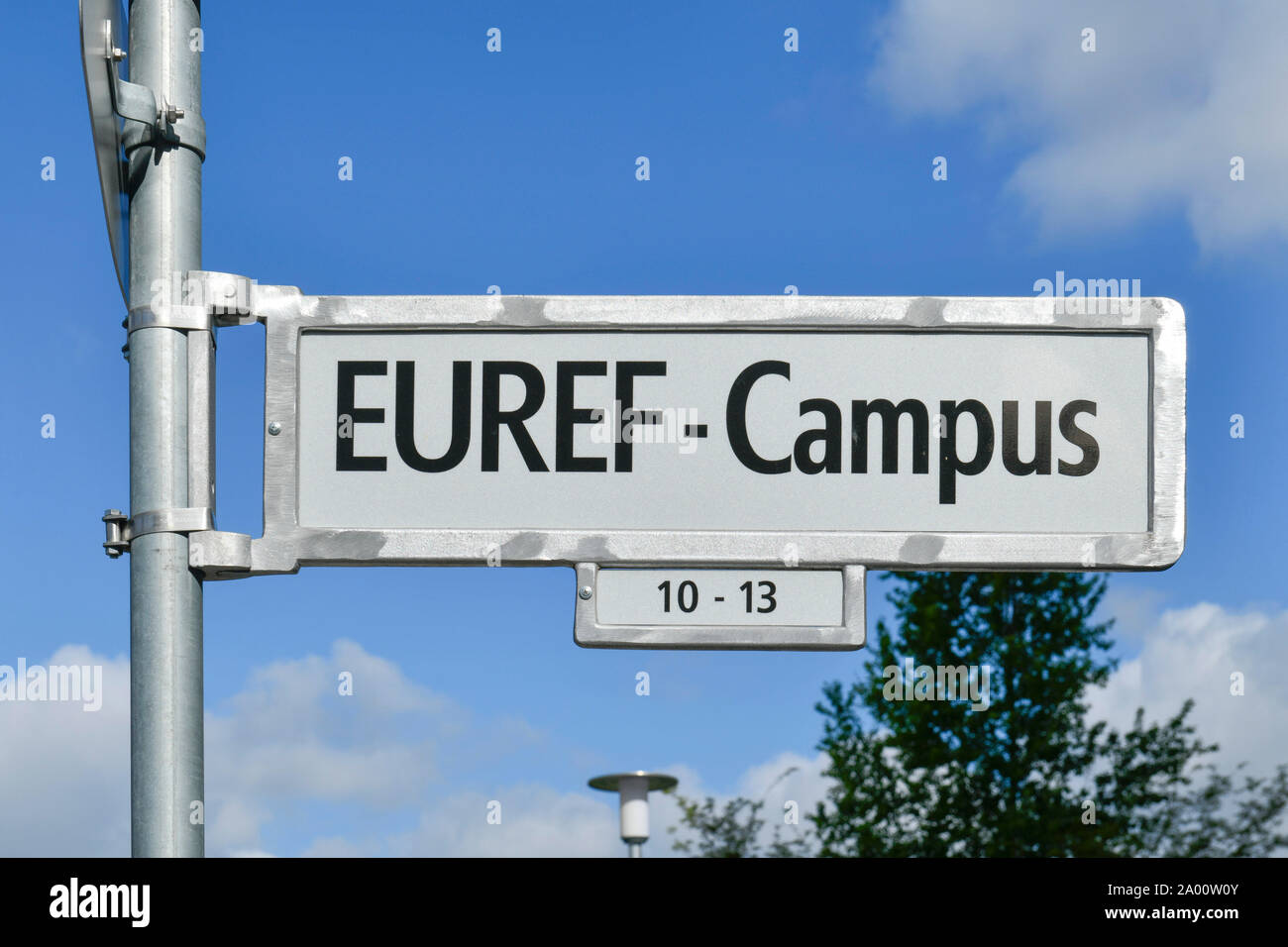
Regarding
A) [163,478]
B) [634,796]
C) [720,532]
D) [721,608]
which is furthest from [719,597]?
[634,796]

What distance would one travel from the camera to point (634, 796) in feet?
38.1

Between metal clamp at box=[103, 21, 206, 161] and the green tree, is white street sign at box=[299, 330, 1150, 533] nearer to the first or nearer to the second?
metal clamp at box=[103, 21, 206, 161]

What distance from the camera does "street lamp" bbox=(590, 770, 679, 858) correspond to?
11.6 metres

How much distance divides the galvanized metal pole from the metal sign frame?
19cm

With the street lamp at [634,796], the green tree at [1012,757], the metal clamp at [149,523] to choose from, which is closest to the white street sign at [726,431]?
the metal clamp at [149,523]

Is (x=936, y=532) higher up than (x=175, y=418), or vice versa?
(x=175, y=418)

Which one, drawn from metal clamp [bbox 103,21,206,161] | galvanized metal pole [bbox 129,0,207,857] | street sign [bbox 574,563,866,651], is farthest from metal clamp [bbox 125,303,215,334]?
street sign [bbox 574,563,866,651]

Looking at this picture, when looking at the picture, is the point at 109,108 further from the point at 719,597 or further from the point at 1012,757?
the point at 1012,757

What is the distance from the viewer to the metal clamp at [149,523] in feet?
8.20

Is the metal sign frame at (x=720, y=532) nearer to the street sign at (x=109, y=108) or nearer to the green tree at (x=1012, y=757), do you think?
the street sign at (x=109, y=108)

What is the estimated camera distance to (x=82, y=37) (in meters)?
2.44
